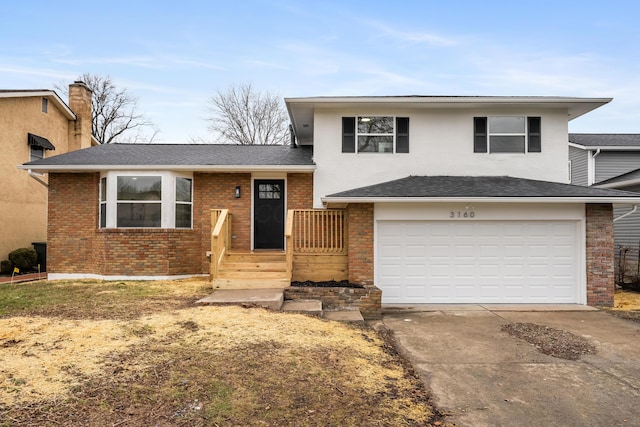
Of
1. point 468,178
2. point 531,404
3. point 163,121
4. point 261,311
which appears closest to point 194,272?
point 261,311

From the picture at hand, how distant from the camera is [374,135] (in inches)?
416

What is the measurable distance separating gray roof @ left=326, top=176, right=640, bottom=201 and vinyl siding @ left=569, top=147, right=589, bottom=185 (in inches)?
318

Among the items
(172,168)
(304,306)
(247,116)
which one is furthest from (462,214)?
(247,116)

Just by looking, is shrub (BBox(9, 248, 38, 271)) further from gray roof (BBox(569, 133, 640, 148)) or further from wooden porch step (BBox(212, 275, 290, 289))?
gray roof (BBox(569, 133, 640, 148))

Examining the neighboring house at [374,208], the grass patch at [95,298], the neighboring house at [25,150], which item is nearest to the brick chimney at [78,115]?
the neighboring house at [25,150]

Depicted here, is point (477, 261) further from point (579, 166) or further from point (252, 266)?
point (579, 166)

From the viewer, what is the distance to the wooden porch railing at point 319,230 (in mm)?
9109

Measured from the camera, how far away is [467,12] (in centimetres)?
1388

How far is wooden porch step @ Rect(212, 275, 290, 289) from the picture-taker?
27.2 feet

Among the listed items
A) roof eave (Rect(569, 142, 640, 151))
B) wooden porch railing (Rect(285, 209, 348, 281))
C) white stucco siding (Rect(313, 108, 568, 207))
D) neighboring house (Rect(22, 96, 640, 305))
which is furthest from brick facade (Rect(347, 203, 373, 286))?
roof eave (Rect(569, 142, 640, 151))

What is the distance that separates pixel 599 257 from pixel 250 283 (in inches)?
322

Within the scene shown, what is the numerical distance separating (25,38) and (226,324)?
18.0 meters

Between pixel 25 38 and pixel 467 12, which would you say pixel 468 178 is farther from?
pixel 25 38

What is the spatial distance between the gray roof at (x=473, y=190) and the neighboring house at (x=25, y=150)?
1139 cm
